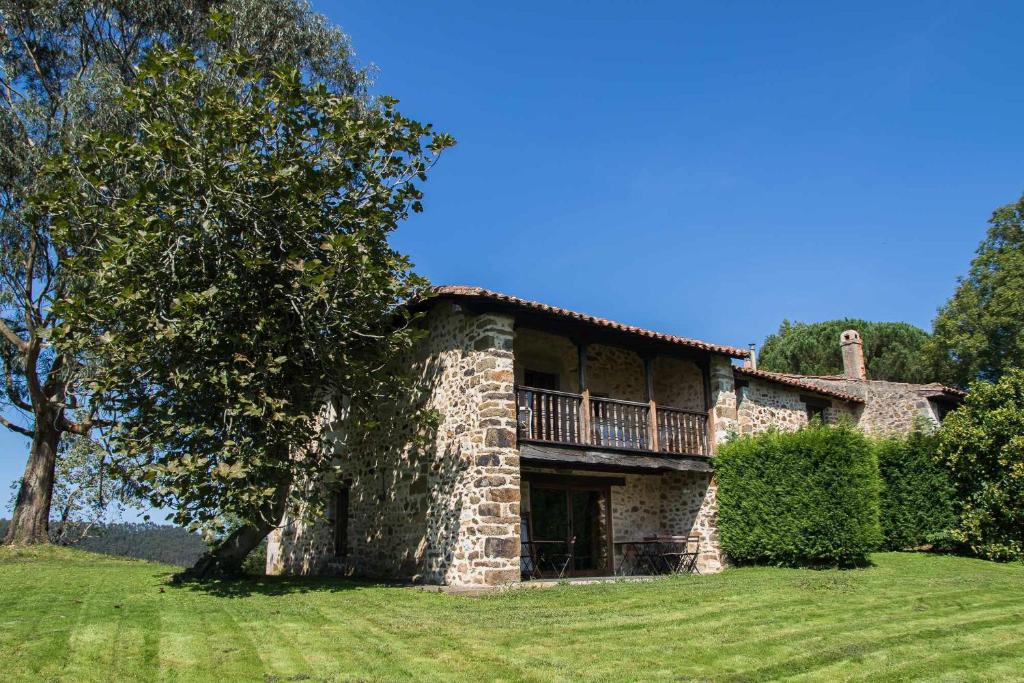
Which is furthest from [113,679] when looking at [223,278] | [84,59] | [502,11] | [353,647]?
[84,59]

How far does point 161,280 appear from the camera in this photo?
9.98 meters

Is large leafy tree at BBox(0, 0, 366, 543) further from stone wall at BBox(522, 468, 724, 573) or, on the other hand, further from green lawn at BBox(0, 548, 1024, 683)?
stone wall at BBox(522, 468, 724, 573)

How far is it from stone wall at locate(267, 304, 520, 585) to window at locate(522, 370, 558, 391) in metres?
2.42

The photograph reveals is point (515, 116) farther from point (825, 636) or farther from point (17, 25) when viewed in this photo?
point (17, 25)

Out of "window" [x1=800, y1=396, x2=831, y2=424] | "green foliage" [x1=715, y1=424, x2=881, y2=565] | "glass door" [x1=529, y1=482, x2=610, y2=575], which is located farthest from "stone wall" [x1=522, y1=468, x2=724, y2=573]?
"window" [x1=800, y1=396, x2=831, y2=424]

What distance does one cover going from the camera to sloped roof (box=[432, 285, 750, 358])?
11508 millimetres

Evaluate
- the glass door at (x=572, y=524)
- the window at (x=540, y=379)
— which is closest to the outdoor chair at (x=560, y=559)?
the glass door at (x=572, y=524)

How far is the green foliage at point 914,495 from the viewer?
49.0 ft

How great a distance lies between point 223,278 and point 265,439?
2256 mm

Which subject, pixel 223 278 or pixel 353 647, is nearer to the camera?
pixel 353 647

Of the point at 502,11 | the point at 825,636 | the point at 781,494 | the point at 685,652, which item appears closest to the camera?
the point at 685,652

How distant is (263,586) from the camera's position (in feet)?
34.2

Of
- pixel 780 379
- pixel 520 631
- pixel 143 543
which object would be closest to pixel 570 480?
pixel 780 379

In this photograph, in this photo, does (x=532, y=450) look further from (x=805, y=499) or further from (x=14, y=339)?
(x=14, y=339)
